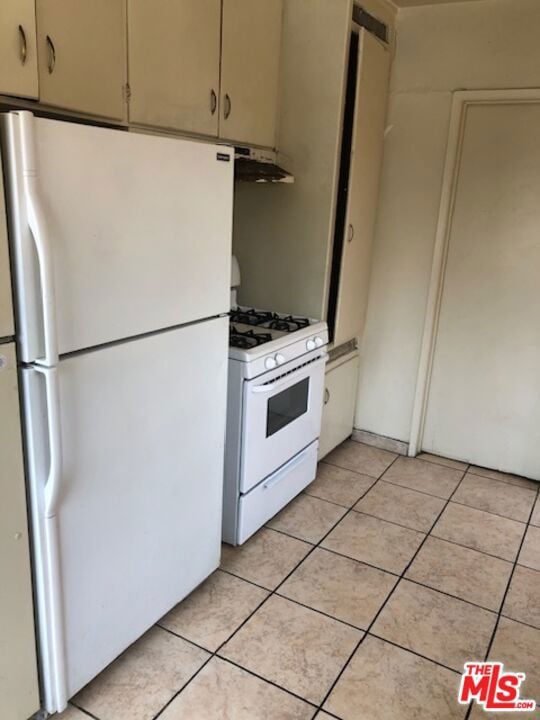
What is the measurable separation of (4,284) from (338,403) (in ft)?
7.68

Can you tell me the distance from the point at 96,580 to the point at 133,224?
1.00 m

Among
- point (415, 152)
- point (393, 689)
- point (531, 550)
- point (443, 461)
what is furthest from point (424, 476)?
point (415, 152)

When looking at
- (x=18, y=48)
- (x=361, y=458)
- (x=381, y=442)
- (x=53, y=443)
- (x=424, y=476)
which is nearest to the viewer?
(x=53, y=443)

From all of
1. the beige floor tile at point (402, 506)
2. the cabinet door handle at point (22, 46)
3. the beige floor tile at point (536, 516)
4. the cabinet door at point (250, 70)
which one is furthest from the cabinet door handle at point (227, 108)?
the beige floor tile at point (536, 516)

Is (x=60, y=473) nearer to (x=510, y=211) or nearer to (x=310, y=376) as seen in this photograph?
(x=310, y=376)

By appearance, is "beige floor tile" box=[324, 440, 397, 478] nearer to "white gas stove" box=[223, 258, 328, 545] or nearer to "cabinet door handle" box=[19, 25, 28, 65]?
"white gas stove" box=[223, 258, 328, 545]

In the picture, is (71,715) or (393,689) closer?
(71,715)

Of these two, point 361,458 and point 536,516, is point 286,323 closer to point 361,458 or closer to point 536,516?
point 361,458

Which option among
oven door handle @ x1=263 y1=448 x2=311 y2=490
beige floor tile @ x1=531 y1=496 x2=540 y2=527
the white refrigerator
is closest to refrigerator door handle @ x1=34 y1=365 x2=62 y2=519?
the white refrigerator

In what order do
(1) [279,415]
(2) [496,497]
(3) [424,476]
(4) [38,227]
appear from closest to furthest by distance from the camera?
(4) [38,227] → (1) [279,415] → (2) [496,497] → (3) [424,476]

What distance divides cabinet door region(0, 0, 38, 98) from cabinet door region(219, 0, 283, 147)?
0.91 metres

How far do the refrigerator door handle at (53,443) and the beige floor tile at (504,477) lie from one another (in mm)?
2567

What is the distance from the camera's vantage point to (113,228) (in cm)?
149

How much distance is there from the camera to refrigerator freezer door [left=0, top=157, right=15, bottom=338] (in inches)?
49.3
